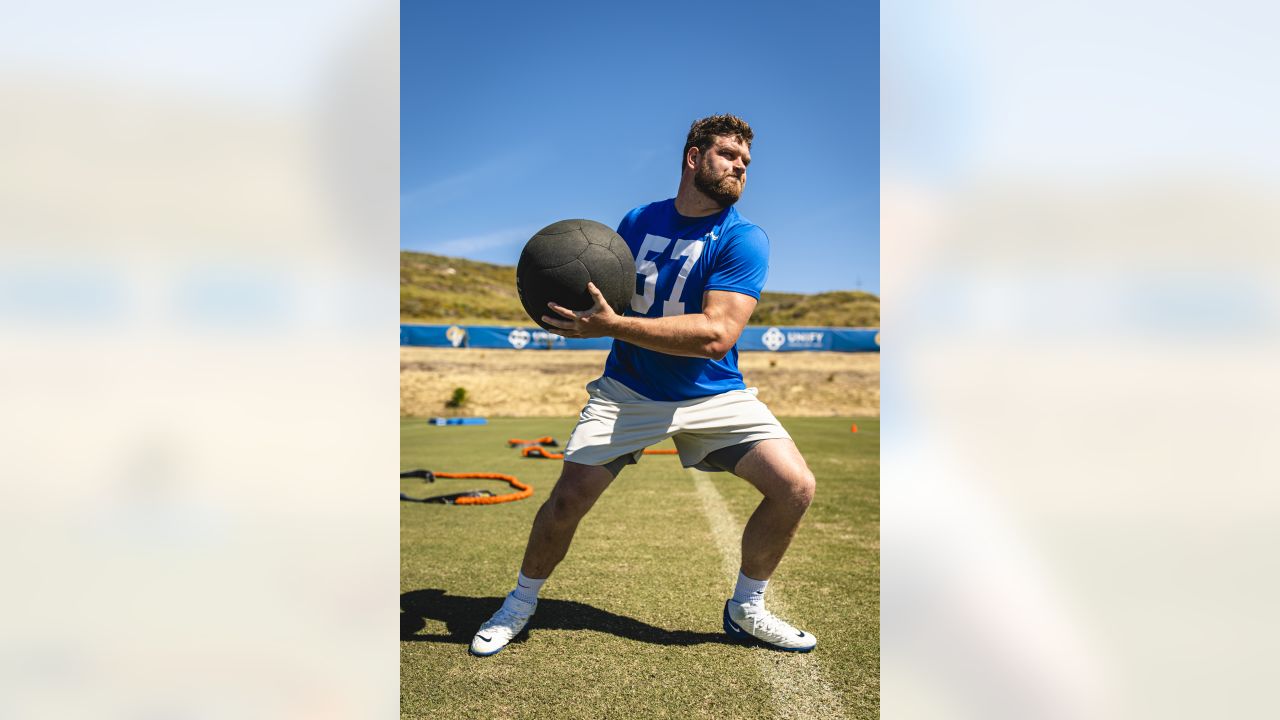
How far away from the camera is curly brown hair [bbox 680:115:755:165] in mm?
3514

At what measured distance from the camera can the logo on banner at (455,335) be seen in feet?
79.7

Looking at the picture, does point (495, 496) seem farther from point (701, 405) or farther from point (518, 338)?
point (518, 338)

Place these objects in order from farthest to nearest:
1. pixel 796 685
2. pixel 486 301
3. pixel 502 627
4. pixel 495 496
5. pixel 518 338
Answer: pixel 486 301, pixel 518 338, pixel 495 496, pixel 502 627, pixel 796 685

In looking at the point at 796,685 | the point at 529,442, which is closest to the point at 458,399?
the point at 529,442

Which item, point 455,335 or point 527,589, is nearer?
point 527,589

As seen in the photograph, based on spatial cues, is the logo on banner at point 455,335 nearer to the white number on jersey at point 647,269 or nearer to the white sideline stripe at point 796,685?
the white number on jersey at point 647,269

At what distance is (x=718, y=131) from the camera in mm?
3527

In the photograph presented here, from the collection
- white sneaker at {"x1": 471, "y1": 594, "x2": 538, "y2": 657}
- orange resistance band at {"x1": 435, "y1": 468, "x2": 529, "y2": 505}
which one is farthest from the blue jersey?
orange resistance band at {"x1": 435, "y1": 468, "x2": 529, "y2": 505}

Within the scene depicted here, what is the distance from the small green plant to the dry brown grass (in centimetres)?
16

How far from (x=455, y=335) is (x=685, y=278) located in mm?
21785

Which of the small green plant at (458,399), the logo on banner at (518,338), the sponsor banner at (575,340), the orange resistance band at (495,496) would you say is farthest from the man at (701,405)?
the logo on banner at (518,338)

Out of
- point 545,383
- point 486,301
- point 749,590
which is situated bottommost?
point 749,590

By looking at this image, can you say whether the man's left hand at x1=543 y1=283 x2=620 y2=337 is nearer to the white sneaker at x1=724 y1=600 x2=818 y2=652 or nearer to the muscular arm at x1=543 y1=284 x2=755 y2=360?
the muscular arm at x1=543 y1=284 x2=755 y2=360
